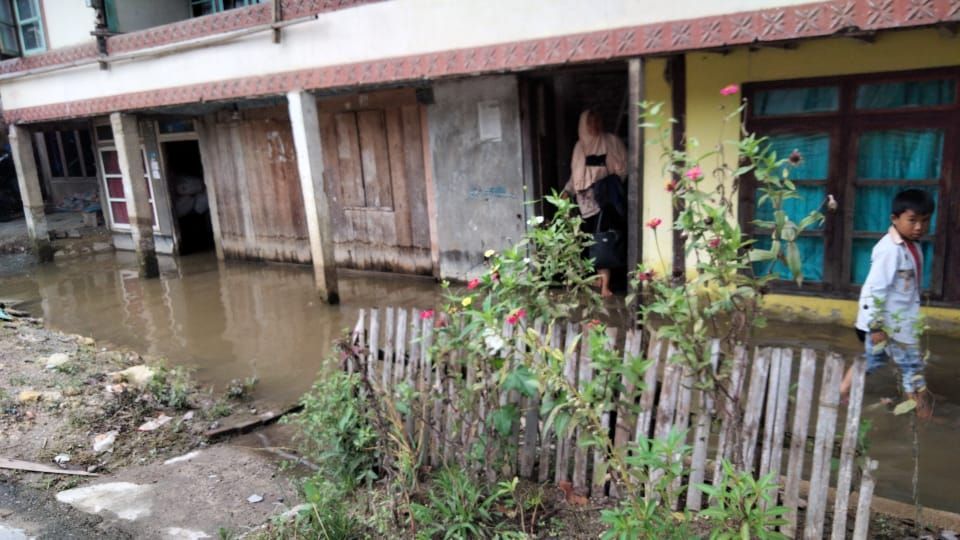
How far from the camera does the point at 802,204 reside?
6.36m

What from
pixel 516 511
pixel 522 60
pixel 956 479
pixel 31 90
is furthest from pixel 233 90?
pixel 956 479

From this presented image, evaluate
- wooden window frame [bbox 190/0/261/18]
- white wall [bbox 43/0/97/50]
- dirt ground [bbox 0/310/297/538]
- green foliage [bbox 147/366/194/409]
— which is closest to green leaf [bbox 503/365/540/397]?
dirt ground [bbox 0/310/297/538]

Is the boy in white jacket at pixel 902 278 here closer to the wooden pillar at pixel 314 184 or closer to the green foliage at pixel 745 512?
the green foliage at pixel 745 512

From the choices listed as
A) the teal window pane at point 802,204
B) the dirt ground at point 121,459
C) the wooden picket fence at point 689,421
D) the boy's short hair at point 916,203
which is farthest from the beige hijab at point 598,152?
the dirt ground at point 121,459

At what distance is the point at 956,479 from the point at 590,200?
4361 mm

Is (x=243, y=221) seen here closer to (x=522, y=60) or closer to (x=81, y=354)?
(x=81, y=354)

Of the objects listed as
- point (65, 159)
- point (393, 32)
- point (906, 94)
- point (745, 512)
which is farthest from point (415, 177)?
point (65, 159)

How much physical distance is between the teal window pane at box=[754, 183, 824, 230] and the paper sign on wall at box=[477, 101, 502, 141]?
3.23 meters

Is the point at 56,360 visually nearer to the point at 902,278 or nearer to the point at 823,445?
the point at 823,445

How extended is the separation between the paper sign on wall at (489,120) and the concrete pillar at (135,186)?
19.7ft

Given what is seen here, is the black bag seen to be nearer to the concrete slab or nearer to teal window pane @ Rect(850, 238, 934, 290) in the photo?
teal window pane @ Rect(850, 238, 934, 290)

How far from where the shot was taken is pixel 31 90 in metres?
11.4

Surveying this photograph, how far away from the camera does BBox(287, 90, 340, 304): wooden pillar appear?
26.1 feet

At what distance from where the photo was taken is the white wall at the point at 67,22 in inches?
406
